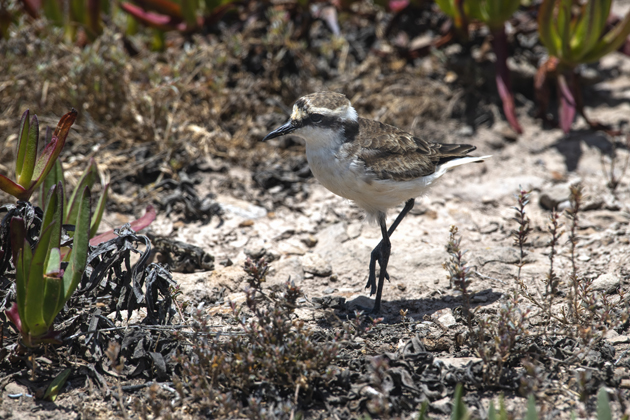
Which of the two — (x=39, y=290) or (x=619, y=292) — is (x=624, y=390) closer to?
(x=619, y=292)

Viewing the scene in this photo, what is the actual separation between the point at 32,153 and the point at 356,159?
2233 mm

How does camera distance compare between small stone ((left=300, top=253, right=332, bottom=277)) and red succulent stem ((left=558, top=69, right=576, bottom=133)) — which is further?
red succulent stem ((left=558, top=69, right=576, bottom=133))

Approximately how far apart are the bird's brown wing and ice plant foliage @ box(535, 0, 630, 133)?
2242mm

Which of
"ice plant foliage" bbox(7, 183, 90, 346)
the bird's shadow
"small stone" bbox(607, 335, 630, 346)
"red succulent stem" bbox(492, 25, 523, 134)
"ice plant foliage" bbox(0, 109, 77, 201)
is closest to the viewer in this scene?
"ice plant foliage" bbox(7, 183, 90, 346)

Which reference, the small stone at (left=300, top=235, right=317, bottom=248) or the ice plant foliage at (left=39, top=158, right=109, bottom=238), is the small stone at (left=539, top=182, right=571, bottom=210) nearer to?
the small stone at (left=300, top=235, right=317, bottom=248)

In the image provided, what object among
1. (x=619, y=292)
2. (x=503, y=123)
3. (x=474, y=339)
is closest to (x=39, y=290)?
(x=474, y=339)

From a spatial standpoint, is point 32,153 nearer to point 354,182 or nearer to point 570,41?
point 354,182

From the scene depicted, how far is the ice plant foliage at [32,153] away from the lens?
3658 mm

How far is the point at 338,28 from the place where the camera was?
23.7 feet

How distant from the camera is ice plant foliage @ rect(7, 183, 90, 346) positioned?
3.20 metres

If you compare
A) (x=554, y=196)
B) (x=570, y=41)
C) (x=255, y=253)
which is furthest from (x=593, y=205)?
(x=255, y=253)

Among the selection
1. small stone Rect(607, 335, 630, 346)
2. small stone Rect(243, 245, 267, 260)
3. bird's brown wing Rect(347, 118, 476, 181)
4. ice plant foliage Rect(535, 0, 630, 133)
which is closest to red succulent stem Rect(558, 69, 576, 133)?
ice plant foliage Rect(535, 0, 630, 133)

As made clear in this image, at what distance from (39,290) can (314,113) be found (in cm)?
228

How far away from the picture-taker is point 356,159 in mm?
4359
